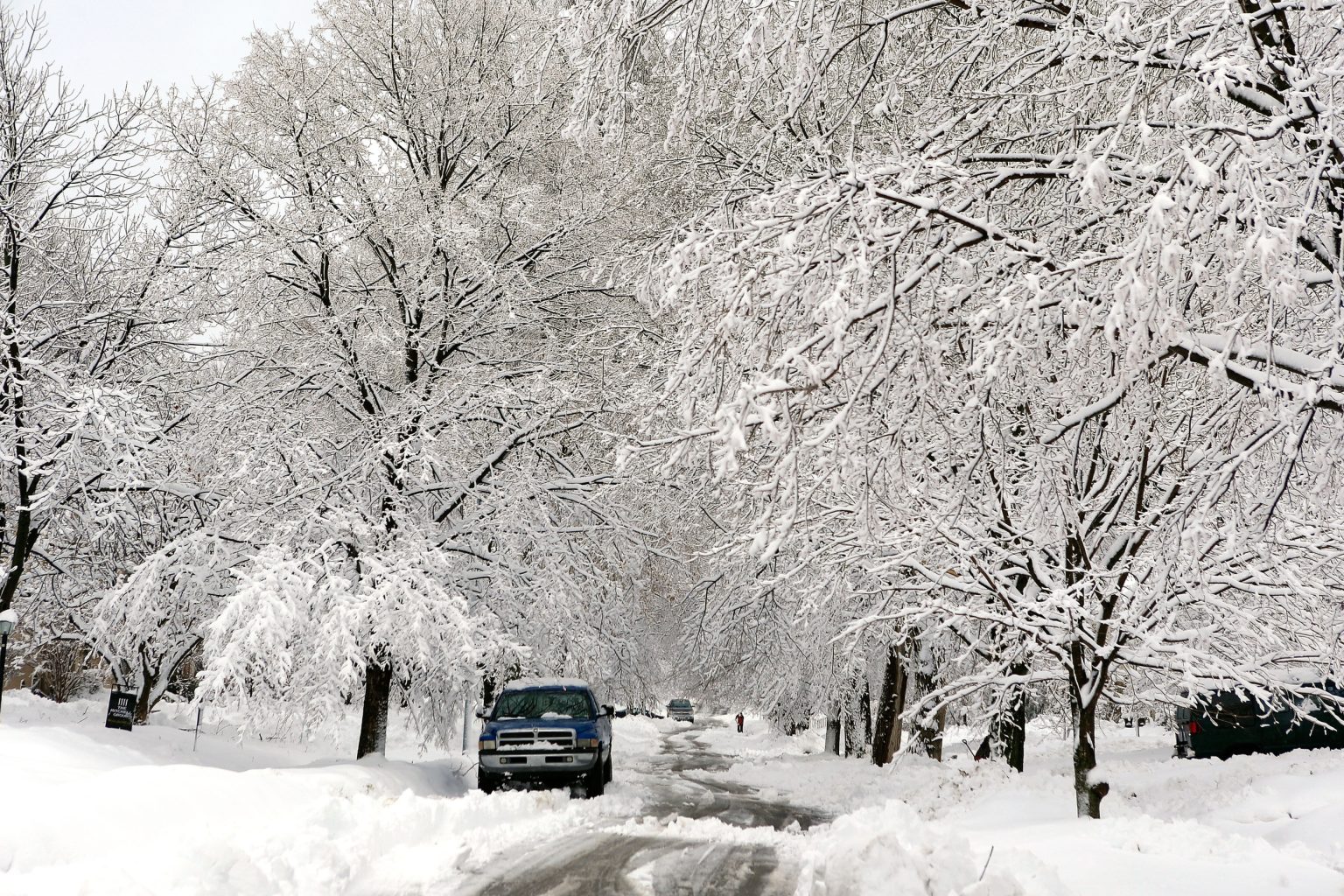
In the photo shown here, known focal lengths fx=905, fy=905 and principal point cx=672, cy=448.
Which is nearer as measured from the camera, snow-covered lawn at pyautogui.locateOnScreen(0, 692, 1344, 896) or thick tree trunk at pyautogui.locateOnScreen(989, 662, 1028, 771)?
snow-covered lawn at pyautogui.locateOnScreen(0, 692, 1344, 896)

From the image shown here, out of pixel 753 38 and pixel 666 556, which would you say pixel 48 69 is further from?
pixel 753 38

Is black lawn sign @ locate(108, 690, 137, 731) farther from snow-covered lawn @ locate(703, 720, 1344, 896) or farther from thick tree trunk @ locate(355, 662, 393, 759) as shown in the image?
snow-covered lawn @ locate(703, 720, 1344, 896)

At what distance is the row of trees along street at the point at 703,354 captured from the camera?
4.16m

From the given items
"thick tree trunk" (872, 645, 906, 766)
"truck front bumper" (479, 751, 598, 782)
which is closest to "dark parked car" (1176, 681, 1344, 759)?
"thick tree trunk" (872, 645, 906, 766)

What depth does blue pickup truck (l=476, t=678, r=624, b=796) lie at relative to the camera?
13.3m

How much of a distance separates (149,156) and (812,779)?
17866mm

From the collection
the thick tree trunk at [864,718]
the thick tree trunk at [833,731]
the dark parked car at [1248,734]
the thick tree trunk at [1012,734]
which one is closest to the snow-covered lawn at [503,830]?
the thick tree trunk at [1012,734]

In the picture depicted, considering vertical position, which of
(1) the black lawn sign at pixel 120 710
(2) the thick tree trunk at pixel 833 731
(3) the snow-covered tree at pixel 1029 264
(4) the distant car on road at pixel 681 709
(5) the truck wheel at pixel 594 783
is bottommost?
(4) the distant car on road at pixel 681 709

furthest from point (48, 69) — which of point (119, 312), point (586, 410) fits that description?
point (586, 410)

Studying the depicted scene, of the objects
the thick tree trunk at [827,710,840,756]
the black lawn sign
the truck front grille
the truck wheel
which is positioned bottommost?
the thick tree trunk at [827,710,840,756]

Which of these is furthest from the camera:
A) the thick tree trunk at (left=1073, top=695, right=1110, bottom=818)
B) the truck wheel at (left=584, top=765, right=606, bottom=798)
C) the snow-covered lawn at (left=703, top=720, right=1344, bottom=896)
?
the truck wheel at (left=584, top=765, right=606, bottom=798)

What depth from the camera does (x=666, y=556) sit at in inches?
628

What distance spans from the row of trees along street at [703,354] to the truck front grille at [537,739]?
110cm

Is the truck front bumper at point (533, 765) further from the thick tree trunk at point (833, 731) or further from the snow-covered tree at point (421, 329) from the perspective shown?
the thick tree trunk at point (833, 731)
